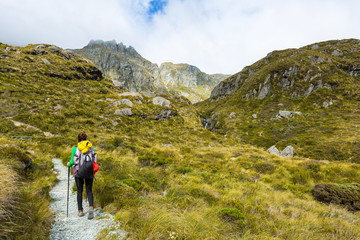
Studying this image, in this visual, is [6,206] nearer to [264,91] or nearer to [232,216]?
[232,216]

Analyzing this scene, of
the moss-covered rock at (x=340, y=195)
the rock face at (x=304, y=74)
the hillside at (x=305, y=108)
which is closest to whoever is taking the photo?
the moss-covered rock at (x=340, y=195)

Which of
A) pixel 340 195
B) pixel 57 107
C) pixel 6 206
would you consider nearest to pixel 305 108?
pixel 340 195

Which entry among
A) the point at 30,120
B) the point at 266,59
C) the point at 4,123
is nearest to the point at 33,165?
the point at 4,123

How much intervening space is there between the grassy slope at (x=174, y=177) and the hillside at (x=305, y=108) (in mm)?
27737

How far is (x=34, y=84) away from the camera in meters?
32.8

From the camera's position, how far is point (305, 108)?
205ft

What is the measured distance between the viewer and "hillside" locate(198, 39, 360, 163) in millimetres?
40338

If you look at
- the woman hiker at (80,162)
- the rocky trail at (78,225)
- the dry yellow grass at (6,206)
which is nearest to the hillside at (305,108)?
the rocky trail at (78,225)

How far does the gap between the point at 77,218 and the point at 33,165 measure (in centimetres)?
688

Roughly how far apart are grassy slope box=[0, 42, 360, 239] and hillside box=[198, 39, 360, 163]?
1092 inches

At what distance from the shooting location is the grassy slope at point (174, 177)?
14.4 feet

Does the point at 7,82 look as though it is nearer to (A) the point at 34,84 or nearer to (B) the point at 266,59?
(A) the point at 34,84

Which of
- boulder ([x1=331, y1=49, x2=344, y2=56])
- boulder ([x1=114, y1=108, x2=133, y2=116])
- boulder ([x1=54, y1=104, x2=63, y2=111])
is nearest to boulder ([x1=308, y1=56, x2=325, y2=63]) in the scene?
boulder ([x1=331, y1=49, x2=344, y2=56])

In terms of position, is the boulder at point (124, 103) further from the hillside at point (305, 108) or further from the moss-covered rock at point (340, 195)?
the moss-covered rock at point (340, 195)
